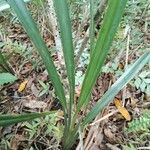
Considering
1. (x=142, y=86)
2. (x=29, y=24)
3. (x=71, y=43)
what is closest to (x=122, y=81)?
(x=71, y=43)

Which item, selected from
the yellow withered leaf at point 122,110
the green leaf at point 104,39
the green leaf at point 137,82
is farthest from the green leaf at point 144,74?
the green leaf at point 104,39

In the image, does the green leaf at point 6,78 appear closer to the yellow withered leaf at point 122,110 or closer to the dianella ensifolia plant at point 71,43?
the dianella ensifolia plant at point 71,43

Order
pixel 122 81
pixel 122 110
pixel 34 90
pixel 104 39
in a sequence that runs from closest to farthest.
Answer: pixel 104 39 → pixel 122 81 → pixel 122 110 → pixel 34 90

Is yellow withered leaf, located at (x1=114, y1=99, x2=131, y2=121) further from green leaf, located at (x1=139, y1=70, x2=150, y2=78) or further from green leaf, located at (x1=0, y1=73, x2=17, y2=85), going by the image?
green leaf, located at (x1=0, y1=73, x2=17, y2=85)

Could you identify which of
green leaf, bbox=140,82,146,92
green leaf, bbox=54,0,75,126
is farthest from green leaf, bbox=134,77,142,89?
green leaf, bbox=54,0,75,126

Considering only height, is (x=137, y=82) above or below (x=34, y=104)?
above

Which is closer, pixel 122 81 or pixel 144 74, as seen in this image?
pixel 122 81

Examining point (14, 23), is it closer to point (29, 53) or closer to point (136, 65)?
point (29, 53)

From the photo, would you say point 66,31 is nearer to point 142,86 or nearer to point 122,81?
point 122,81

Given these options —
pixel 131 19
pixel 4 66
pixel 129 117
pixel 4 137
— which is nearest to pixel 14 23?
pixel 4 66
